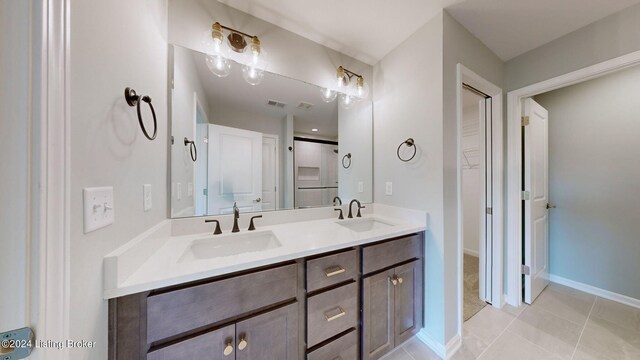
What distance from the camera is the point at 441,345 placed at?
1.35 meters

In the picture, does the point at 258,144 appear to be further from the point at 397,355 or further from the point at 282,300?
the point at 397,355

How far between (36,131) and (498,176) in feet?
8.55

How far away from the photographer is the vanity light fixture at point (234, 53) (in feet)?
4.16

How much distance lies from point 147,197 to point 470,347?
7.35 feet

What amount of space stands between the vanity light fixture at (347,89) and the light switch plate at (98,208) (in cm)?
153

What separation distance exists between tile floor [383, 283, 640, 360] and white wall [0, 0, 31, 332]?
171 centimetres

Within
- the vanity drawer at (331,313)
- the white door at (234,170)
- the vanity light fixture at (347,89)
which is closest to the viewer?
the vanity drawer at (331,313)

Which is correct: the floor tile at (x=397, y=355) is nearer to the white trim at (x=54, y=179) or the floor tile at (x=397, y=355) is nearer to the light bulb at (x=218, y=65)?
the white trim at (x=54, y=179)

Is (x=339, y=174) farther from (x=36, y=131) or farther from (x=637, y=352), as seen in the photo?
(x=637, y=352)

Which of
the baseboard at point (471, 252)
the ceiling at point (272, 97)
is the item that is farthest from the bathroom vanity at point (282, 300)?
the baseboard at point (471, 252)

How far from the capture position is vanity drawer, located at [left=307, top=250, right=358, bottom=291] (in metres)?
1.00

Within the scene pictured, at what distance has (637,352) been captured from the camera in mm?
1340

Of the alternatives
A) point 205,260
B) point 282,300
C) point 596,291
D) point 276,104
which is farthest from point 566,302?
point 276,104

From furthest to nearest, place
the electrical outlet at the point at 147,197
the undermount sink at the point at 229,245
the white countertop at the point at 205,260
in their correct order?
1. the undermount sink at the point at 229,245
2. the electrical outlet at the point at 147,197
3. the white countertop at the point at 205,260
